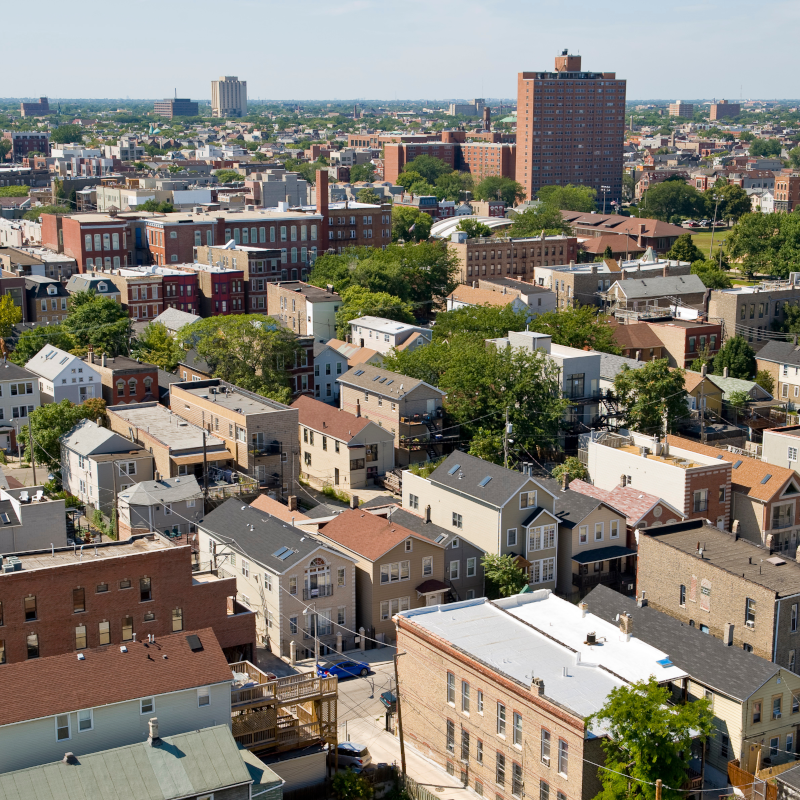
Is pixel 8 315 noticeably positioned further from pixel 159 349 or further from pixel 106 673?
pixel 106 673

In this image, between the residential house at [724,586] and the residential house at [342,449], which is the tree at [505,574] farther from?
the residential house at [342,449]

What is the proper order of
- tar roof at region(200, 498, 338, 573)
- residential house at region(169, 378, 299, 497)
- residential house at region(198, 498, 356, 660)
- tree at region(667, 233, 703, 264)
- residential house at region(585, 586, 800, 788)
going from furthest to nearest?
tree at region(667, 233, 703, 264) → residential house at region(169, 378, 299, 497) → tar roof at region(200, 498, 338, 573) → residential house at region(198, 498, 356, 660) → residential house at region(585, 586, 800, 788)

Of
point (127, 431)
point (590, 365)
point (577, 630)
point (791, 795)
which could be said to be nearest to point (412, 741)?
point (577, 630)

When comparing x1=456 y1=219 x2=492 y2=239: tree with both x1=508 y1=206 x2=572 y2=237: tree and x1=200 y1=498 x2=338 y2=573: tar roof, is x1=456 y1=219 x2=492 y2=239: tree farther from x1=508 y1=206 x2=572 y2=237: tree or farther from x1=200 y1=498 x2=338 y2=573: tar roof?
x1=200 y1=498 x2=338 y2=573: tar roof

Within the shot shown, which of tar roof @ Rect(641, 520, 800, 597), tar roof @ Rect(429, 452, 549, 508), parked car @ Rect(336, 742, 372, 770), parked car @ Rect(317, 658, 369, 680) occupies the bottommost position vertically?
parked car @ Rect(317, 658, 369, 680)

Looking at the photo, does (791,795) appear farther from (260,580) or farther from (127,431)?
(127,431)

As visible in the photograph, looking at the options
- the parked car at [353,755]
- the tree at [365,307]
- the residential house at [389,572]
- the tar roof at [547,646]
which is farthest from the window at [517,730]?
the tree at [365,307]

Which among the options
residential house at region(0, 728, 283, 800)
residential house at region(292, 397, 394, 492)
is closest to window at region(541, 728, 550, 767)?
residential house at region(0, 728, 283, 800)
